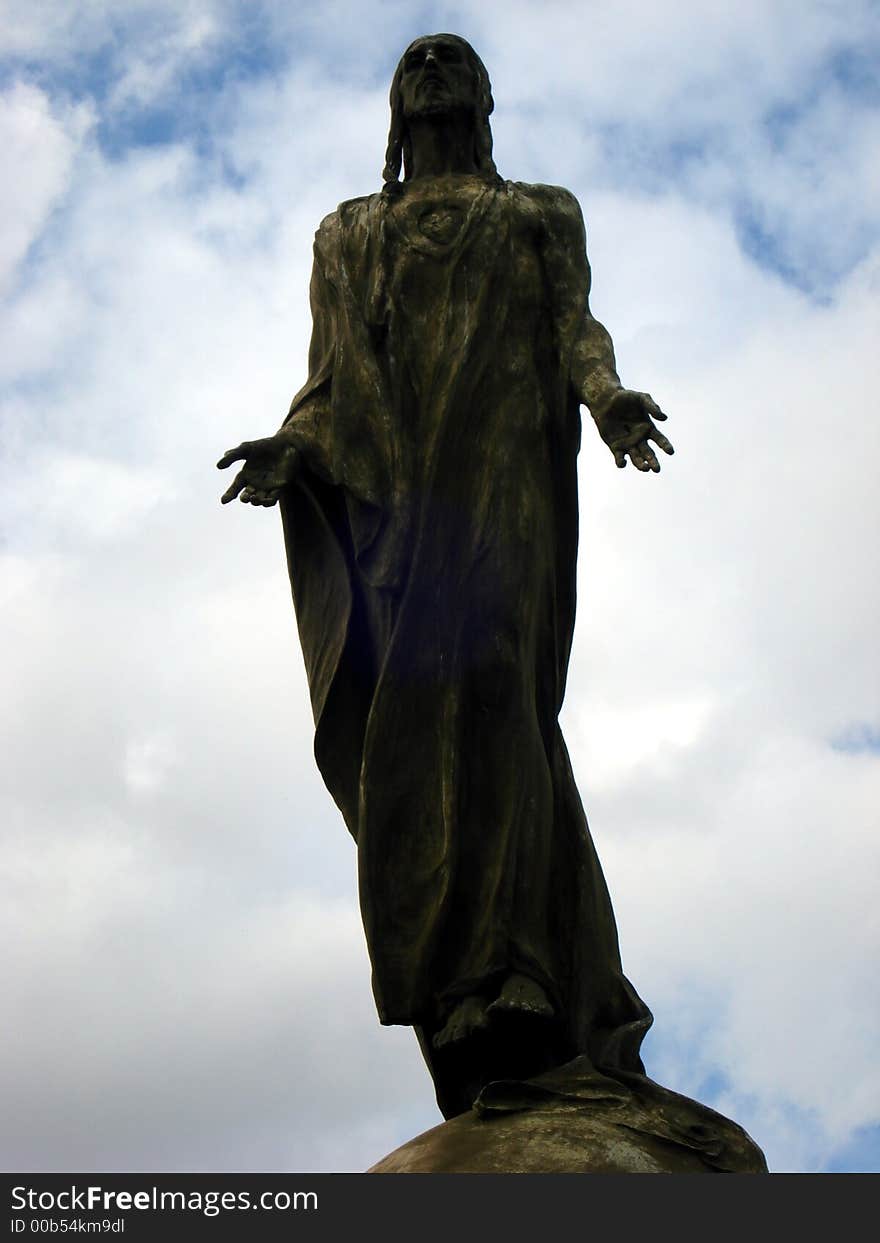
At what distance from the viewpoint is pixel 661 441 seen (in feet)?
Result: 30.8

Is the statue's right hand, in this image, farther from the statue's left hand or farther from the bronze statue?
the statue's left hand

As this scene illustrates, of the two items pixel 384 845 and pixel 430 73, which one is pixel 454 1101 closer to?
pixel 384 845

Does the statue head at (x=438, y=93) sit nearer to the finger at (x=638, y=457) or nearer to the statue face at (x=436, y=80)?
the statue face at (x=436, y=80)

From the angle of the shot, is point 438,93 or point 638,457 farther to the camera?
point 438,93

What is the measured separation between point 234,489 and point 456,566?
3.31 ft

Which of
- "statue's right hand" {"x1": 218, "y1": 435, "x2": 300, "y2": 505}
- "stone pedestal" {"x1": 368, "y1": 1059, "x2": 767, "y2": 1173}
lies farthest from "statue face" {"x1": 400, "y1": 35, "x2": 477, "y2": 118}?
"stone pedestal" {"x1": 368, "y1": 1059, "x2": 767, "y2": 1173}

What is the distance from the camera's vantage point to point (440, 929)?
9.34 meters

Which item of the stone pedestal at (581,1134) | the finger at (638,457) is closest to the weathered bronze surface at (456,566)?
the finger at (638,457)

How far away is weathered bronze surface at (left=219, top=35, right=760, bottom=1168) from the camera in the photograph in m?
9.35

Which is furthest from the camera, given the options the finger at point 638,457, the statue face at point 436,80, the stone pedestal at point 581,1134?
the statue face at point 436,80

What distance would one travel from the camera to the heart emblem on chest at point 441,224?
10320 mm

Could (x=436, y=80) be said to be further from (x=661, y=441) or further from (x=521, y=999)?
(x=521, y=999)

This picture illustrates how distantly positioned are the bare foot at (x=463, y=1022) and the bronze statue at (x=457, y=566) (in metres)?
0.01

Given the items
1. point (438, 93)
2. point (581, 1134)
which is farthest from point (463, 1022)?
point (438, 93)
